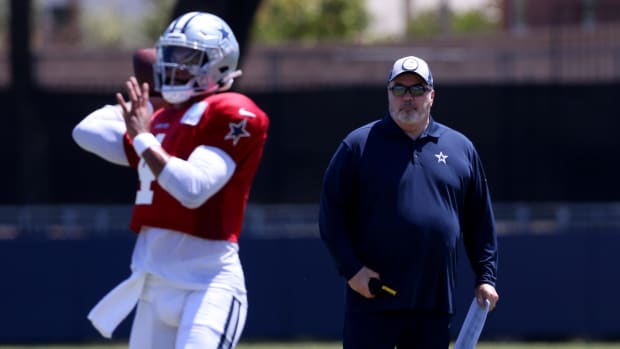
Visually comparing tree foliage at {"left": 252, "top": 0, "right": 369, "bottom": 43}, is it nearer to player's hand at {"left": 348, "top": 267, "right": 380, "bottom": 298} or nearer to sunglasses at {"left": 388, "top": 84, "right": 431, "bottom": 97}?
sunglasses at {"left": 388, "top": 84, "right": 431, "bottom": 97}

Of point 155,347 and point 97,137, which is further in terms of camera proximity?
point 97,137

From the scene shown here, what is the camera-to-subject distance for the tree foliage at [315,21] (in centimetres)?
3378

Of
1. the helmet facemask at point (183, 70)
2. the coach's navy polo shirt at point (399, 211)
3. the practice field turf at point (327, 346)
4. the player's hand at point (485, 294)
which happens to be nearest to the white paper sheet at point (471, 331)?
the player's hand at point (485, 294)

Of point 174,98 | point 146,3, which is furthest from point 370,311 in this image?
point 146,3

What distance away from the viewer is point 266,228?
1316 centimetres

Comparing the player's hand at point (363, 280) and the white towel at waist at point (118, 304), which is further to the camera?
the player's hand at point (363, 280)

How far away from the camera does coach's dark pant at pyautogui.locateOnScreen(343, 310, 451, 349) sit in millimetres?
5656

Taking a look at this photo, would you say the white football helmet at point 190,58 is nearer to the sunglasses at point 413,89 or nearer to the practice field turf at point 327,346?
the sunglasses at point 413,89

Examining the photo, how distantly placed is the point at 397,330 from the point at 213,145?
1177mm

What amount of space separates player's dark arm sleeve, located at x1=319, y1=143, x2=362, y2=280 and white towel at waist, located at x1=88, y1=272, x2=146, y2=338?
85 cm

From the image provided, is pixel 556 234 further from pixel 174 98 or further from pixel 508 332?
pixel 174 98

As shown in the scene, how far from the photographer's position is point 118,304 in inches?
215

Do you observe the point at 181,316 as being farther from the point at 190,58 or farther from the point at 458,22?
the point at 458,22

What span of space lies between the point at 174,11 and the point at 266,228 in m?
3.81
